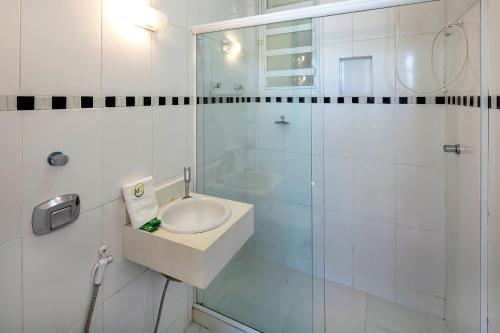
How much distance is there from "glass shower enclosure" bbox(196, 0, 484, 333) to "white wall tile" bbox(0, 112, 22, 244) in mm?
1028

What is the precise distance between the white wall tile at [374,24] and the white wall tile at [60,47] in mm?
1639

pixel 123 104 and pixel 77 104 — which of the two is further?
pixel 123 104

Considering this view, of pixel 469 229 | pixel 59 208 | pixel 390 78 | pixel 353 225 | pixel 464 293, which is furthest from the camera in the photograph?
pixel 353 225

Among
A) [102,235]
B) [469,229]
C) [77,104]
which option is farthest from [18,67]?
[469,229]

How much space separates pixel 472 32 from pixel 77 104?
69.2 inches

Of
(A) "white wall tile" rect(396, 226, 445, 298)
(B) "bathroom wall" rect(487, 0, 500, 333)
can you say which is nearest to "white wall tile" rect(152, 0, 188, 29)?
(B) "bathroom wall" rect(487, 0, 500, 333)

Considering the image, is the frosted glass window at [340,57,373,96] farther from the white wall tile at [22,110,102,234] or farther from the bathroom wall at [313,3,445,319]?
the white wall tile at [22,110,102,234]

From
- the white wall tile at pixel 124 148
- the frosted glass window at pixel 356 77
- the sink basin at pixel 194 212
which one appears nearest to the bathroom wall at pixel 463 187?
the frosted glass window at pixel 356 77

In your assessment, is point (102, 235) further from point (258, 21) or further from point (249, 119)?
point (258, 21)

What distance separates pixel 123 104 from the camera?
1207 mm

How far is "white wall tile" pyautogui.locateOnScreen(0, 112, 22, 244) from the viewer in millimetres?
814

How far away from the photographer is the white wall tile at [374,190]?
191 centimetres

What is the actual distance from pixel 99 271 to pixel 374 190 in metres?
1.81

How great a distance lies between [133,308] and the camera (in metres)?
1.32
